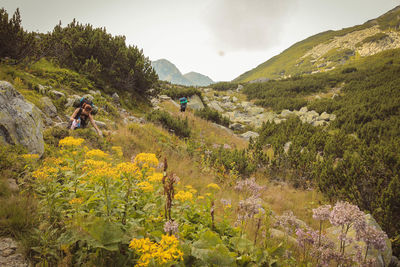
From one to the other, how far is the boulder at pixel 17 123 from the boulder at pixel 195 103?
16153 mm

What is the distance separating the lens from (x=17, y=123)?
354 centimetres

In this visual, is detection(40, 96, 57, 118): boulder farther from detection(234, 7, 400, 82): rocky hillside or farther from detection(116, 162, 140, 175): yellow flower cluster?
detection(234, 7, 400, 82): rocky hillside

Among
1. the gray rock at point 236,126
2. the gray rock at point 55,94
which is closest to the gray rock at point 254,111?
the gray rock at point 236,126

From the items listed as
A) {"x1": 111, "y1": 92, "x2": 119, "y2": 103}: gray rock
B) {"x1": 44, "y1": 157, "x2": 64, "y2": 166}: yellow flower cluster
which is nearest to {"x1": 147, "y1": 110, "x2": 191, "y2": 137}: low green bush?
{"x1": 111, "y1": 92, "x2": 119, "y2": 103}: gray rock

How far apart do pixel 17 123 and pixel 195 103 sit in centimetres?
1752

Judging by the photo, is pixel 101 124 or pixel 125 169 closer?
pixel 125 169

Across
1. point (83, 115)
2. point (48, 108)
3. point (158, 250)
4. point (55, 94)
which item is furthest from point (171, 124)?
point (158, 250)

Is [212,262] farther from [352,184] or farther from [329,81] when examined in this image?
[329,81]

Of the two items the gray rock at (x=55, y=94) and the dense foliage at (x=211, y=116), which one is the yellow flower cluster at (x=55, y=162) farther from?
the dense foliage at (x=211, y=116)

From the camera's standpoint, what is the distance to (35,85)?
24.4ft

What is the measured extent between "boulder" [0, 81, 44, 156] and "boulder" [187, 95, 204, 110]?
1615cm

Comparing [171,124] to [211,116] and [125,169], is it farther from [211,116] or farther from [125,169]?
[125,169]

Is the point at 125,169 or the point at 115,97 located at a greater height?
the point at 115,97

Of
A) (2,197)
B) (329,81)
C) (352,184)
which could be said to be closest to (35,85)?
(2,197)
